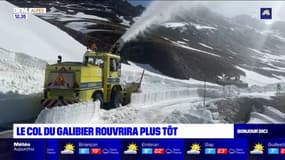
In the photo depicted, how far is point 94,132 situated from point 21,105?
787 millimetres

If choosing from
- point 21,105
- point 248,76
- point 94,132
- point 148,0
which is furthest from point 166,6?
point 21,105

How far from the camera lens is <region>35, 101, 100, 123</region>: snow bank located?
465 centimetres

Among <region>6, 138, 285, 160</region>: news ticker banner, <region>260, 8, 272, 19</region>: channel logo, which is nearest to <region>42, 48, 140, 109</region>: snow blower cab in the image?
<region>6, 138, 285, 160</region>: news ticker banner

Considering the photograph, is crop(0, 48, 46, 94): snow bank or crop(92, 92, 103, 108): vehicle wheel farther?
crop(92, 92, 103, 108): vehicle wheel

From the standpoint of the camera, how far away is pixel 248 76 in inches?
193

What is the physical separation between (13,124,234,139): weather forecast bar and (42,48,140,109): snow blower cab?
259 mm

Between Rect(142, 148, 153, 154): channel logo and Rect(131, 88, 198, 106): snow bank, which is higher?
Rect(131, 88, 198, 106): snow bank

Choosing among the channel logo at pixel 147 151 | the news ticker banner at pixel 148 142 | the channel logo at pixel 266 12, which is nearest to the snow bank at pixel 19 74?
the news ticker banner at pixel 148 142

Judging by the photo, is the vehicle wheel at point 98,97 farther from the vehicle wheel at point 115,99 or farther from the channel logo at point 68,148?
the channel logo at point 68,148

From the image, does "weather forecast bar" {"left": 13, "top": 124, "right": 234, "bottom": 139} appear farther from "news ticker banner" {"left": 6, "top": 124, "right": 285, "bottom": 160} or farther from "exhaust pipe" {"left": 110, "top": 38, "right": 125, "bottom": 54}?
"exhaust pipe" {"left": 110, "top": 38, "right": 125, "bottom": 54}

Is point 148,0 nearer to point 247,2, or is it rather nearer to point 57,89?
point 247,2

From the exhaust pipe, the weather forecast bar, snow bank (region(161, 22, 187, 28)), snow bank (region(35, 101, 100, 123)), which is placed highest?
snow bank (region(161, 22, 187, 28))

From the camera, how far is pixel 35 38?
4.77 meters

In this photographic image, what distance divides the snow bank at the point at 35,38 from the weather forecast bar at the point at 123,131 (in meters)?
0.72
